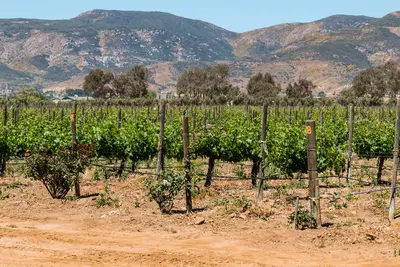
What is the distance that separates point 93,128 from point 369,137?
8.72 m

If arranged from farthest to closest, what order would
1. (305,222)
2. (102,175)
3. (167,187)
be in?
1. (102,175)
2. (167,187)
3. (305,222)

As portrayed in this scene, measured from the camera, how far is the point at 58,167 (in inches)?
581

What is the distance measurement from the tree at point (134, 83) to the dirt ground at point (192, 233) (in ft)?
370

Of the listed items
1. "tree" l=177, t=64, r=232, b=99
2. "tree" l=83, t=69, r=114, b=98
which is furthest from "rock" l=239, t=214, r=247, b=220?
"tree" l=83, t=69, r=114, b=98

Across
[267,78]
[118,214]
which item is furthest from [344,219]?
[267,78]

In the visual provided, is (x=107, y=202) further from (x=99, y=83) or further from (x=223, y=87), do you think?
(x=99, y=83)

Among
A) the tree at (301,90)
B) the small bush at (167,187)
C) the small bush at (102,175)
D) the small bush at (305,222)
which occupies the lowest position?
the small bush at (102,175)

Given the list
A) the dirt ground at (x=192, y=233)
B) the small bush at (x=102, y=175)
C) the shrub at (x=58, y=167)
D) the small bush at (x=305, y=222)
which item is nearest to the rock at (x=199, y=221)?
the dirt ground at (x=192, y=233)

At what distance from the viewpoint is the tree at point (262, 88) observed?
11306 centimetres

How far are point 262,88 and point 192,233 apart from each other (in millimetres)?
107340

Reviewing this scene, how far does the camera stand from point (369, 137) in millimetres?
19578

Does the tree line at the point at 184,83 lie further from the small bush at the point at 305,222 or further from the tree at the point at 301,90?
the small bush at the point at 305,222

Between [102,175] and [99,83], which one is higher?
[99,83]

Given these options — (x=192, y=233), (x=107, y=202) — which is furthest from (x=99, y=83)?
(x=192, y=233)
